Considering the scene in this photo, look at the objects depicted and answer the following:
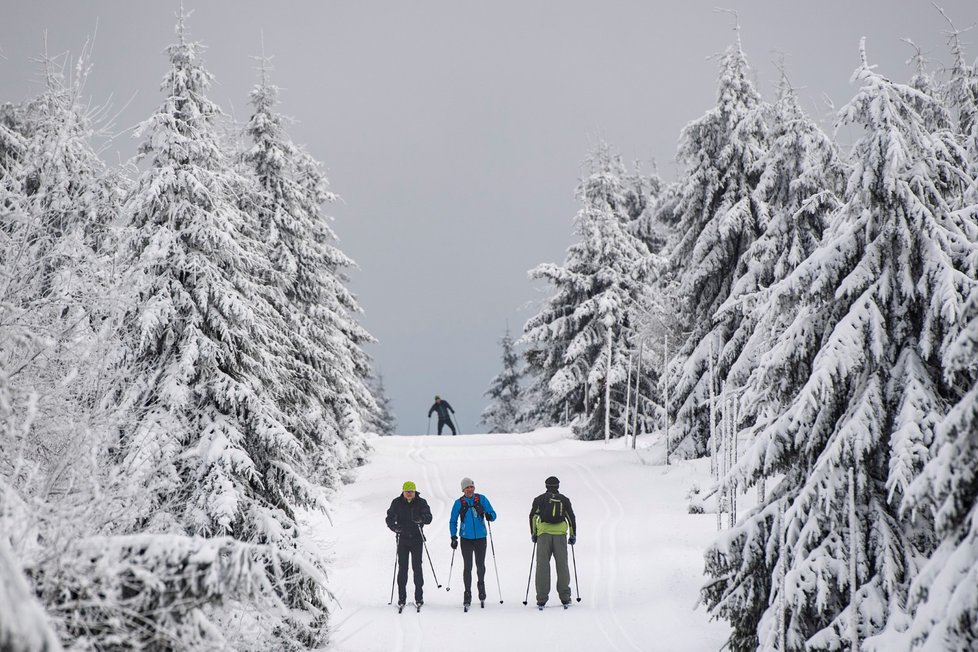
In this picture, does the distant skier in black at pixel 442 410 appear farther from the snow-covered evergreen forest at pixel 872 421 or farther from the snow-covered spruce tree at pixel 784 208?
the snow-covered evergreen forest at pixel 872 421

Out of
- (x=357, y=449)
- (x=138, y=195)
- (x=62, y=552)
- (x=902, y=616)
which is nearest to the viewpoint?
(x=62, y=552)

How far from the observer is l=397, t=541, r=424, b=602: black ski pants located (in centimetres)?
1286

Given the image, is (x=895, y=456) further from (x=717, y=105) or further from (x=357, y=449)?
(x=357, y=449)

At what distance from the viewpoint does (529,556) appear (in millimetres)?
16672

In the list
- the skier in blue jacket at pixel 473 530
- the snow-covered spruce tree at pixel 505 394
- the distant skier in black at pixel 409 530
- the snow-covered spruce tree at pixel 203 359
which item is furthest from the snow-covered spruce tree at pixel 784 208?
the snow-covered spruce tree at pixel 505 394

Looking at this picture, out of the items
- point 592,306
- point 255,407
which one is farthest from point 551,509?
point 592,306

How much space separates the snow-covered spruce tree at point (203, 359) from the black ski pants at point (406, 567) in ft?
5.64

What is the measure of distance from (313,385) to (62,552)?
18344 mm

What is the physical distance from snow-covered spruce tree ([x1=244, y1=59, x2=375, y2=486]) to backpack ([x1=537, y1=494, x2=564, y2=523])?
8092mm

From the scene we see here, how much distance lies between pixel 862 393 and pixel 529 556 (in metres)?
10.4

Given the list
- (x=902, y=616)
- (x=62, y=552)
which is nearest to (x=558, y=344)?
(x=902, y=616)

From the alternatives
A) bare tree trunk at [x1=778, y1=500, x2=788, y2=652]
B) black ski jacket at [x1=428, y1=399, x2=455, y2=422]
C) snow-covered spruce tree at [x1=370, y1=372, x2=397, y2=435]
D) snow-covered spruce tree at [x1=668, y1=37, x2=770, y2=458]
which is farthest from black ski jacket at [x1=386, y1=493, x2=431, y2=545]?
snow-covered spruce tree at [x1=370, y1=372, x2=397, y2=435]

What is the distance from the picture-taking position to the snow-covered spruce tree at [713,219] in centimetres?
2367

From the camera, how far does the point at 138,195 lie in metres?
12.0
